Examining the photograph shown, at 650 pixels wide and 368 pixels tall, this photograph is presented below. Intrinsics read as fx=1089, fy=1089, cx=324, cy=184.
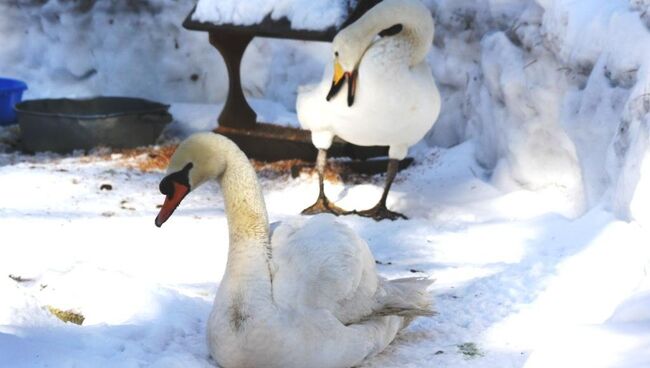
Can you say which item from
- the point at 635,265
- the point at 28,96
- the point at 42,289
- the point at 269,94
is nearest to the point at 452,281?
the point at 635,265

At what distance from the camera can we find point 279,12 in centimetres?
743

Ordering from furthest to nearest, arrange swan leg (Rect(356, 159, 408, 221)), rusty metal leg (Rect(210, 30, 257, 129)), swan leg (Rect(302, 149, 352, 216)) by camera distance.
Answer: rusty metal leg (Rect(210, 30, 257, 129))
swan leg (Rect(302, 149, 352, 216))
swan leg (Rect(356, 159, 408, 221))

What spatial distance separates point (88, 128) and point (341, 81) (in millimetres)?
2952

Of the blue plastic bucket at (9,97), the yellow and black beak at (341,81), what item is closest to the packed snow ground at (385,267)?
the yellow and black beak at (341,81)

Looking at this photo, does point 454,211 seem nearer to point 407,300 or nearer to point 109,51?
point 407,300

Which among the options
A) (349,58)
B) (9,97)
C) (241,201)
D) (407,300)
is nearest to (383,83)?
(349,58)

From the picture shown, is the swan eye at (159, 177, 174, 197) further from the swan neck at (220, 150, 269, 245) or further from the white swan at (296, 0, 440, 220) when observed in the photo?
the white swan at (296, 0, 440, 220)

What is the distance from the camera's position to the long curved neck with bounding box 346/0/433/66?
249 inches

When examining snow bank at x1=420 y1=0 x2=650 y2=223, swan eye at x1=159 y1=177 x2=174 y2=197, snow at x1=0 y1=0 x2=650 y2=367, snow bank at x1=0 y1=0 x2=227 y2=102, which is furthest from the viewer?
snow bank at x1=0 y1=0 x2=227 y2=102

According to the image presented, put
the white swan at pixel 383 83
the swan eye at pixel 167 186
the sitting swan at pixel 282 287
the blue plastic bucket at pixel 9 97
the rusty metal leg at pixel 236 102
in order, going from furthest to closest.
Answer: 1. the blue plastic bucket at pixel 9 97
2. the rusty metal leg at pixel 236 102
3. the white swan at pixel 383 83
4. the swan eye at pixel 167 186
5. the sitting swan at pixel 282 287

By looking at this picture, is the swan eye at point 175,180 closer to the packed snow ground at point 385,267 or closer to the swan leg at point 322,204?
the packed snow ground at point 385,267

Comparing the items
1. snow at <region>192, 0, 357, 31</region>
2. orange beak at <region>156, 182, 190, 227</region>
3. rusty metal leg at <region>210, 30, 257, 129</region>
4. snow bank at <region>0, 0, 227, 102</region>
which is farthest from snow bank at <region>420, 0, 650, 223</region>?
snow bank at <region>0, 0, 227, 102</region>

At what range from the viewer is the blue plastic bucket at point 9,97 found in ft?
29.8

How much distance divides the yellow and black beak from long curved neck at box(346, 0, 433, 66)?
199 millimetres
